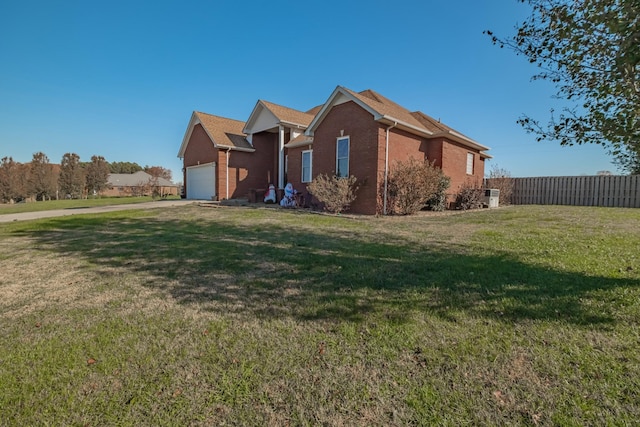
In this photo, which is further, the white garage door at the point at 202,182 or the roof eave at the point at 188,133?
the roof eave at the point at 188,133

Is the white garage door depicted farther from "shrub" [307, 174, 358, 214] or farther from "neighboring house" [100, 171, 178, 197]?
"neighboring house" [100, 171, 178, 197]

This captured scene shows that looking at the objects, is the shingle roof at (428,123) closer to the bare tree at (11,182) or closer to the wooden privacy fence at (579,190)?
the wooden privacy fence at (579,190)

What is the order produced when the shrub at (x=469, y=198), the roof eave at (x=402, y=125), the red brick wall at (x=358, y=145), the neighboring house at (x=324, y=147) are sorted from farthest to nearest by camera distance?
the shrub at (x=469, y=198)
the neighboring house at (x=324, y=147)
the red brick wall at (x=358, y=145)
the roof eave at (x=402, y=125)

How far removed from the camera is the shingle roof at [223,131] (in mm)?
20734

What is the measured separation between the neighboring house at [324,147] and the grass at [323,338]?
868cm

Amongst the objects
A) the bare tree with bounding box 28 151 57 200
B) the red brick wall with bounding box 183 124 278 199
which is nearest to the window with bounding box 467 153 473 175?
the red brick wall with bounding box 183 124 278 199

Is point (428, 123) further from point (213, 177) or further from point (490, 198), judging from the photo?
point (213, 177)

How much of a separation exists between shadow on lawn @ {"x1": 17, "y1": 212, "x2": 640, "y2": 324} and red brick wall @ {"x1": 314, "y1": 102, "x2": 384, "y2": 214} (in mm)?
6339

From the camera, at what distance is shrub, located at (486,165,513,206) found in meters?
21.5

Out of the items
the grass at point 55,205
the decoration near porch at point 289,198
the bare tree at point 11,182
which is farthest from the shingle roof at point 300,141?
the bare tree at point 11,182

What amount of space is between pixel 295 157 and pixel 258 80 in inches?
255

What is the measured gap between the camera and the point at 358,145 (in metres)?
14.0

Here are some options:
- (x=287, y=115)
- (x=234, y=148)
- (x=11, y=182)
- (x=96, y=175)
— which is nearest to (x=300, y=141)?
(x=287, y=115)

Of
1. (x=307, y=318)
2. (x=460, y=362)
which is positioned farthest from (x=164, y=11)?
(x=460, y=362)
